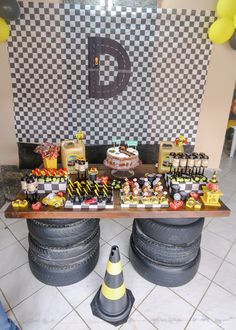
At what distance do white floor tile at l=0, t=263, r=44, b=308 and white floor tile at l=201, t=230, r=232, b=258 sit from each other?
69.8 inches

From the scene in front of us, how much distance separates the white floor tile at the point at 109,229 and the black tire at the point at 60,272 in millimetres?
586

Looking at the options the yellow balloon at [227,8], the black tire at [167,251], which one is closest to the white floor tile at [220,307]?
the black tire at [167,251]

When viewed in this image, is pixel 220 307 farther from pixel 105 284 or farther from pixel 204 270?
pixel 105 284

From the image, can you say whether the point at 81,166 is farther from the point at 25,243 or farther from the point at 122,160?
the point at 25,243

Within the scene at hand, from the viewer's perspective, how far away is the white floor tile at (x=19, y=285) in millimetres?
1962

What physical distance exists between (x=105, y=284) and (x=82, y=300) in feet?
1.03

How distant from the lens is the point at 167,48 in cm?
269

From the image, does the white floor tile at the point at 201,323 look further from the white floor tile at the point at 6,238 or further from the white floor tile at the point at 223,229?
the white floor tile at the point at 6,238

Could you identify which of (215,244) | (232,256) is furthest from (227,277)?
(215,244)

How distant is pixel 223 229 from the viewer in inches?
115

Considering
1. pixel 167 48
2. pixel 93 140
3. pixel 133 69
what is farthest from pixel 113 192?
pixel 167 48

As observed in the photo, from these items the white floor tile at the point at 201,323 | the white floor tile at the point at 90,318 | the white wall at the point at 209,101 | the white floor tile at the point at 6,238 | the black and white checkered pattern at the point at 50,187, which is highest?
the white wall at the point at 209,101

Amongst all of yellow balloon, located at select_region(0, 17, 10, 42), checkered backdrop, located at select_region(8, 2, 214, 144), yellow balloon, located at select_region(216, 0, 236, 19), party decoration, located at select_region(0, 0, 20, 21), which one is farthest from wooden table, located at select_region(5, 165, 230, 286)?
yellow balloon, located at select_region(216, 0, 236, 19)

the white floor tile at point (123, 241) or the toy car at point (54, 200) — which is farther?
the white floor tile at point (123, 241)
